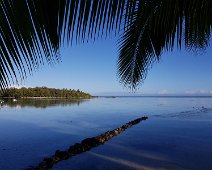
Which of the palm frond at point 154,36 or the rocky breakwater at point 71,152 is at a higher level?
the palm frond at point 154,36

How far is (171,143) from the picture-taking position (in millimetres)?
16953

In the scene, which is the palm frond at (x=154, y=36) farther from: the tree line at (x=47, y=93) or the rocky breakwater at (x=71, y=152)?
the tree line at (x=47, y=93)

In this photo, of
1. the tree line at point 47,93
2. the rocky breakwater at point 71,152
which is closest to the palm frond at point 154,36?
the rocky breakwater at point 71,152

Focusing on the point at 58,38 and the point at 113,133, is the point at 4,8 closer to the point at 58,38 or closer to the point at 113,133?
the point at 58,38

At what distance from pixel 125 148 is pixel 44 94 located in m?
119

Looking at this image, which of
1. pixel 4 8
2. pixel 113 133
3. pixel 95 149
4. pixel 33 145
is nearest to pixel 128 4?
pixel 4 8

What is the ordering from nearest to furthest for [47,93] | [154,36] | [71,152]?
[154,36] → [71,152] → [47,93]

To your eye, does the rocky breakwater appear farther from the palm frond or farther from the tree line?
the tree line

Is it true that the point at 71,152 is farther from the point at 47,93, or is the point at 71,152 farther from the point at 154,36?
the point at 47,93

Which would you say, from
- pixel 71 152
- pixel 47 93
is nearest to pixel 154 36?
pixel 71 152

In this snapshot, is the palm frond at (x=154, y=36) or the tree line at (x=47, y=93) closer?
the palm frond at (x=154, y=36)

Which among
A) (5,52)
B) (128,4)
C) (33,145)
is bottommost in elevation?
(33,145)

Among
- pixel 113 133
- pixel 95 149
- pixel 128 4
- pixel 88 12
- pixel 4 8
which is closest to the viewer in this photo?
pixel 4 8

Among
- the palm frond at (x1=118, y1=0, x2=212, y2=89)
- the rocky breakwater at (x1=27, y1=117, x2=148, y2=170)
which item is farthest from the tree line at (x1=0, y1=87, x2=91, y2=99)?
the palm frond at (x1=118, y1=0, x2=212, y2=89)
